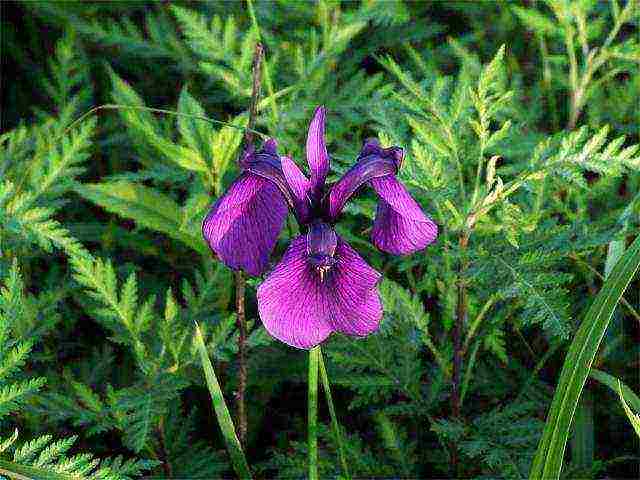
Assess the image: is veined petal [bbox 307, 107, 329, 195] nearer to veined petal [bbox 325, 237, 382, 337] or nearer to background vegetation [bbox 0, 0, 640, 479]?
veined petal [bbox 325, 237, 382, 337]

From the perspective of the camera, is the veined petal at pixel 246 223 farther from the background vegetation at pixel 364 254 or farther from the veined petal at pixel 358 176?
the background vegetation at pixel 364 254

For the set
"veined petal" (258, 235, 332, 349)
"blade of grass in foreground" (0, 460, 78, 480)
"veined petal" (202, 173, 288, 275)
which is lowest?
"blade of grass in foreground" (0, 460, 78, 480)

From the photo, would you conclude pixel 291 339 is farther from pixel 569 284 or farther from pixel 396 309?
pixel 569 284

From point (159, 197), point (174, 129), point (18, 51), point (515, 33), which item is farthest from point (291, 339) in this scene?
point (18, 51)

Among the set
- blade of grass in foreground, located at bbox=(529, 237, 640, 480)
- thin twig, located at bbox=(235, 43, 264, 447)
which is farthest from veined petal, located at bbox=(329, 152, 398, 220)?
blade of grass in foreground, located at bbox=(529, 237, 640, 480)

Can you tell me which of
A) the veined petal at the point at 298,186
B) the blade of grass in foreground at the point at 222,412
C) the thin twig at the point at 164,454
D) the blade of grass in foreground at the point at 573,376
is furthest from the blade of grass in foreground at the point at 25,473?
the blade of grass in foreground at the point at 573,376

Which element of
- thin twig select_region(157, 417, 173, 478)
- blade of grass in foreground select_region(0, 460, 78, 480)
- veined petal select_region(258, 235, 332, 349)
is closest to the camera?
veined petal select_region(258, 235, 332, 349)

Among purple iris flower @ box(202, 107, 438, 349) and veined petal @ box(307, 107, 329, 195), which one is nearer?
purple iris flower @ box(202, 107, 438, 349)

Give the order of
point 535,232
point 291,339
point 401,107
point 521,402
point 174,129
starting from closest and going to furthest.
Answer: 1. point 291,339
2. point 535,232
3. point 521,402
4. point 401,107
5. point 174,129
